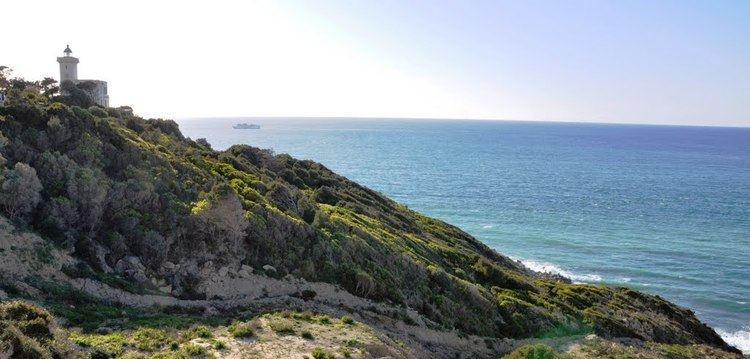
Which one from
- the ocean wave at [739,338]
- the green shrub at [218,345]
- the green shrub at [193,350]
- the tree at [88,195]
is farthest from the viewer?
the ocean wave at [739,338]

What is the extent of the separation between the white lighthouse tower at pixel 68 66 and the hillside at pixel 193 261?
1407 cm

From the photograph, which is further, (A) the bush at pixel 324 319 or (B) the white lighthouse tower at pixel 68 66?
(B) the white lighthouse tower at pixel 68 66

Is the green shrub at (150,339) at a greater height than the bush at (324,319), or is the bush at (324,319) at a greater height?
the green shrub at (150,339)

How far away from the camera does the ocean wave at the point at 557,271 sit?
6556 centimetres

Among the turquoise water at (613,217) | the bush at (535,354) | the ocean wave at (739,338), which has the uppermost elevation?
the bush at (535,354)

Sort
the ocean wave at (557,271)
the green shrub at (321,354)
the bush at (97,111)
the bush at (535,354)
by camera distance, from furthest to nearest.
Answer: the ocean wave at (557,271)
the bush at (97,111)
the bush at (535,354)
the green shrub at (321,354)

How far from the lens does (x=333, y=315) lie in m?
29.0

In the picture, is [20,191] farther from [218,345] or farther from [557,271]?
[557,271]

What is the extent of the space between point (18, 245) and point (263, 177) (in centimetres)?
2676

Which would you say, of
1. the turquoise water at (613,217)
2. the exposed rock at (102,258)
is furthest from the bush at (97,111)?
the turquoise water at (613,217)

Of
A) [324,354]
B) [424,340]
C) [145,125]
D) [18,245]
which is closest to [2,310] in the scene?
[18,245]

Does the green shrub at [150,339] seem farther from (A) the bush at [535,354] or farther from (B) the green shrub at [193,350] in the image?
(A) the bush at [535,354]

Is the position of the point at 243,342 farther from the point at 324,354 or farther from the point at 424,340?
the point at 424,340

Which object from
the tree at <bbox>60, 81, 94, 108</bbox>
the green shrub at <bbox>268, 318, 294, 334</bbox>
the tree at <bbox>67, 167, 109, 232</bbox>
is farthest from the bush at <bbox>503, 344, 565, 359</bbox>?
the tree at <bbox>60, 81, 94, 108</bbox>
